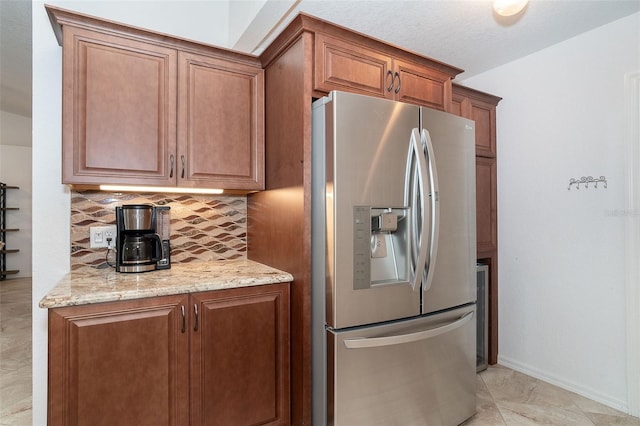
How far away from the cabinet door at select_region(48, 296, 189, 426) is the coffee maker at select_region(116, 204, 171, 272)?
1.45 feet

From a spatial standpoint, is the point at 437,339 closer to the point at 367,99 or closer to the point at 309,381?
the point at 309,381

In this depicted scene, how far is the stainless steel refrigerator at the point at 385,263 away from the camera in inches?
62.9

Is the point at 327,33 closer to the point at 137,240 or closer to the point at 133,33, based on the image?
the point at 133,33

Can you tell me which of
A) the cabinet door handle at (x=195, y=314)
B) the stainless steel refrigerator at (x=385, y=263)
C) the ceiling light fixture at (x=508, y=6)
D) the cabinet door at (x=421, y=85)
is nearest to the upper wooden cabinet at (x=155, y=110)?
the stainless steel refrigerator at (x=385, y=263)

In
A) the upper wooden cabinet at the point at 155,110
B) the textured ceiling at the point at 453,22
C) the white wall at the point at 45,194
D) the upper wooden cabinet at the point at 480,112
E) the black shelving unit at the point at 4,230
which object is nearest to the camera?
the upper wooden cabinet at the point at 155,110

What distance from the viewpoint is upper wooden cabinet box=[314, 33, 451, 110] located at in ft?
5.75

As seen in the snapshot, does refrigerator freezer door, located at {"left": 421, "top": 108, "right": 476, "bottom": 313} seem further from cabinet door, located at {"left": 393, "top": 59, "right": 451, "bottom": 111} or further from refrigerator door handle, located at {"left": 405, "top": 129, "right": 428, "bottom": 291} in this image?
cabinet door, located at {"left": 393, "top": 59, "right": 451, "bottom": 111}

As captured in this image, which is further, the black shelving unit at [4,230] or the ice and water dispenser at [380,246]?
the black shelving unit at [4,230]

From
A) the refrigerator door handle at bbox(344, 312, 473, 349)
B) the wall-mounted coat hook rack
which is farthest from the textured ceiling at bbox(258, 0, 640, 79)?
the refrigerator door handle at bbox(344, 312, 473, 349)

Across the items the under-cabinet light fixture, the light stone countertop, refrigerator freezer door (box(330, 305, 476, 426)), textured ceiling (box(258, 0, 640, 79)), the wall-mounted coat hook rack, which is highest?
textured ceiling (box(258, 0, 640, 79))

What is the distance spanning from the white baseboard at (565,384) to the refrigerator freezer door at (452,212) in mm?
1200

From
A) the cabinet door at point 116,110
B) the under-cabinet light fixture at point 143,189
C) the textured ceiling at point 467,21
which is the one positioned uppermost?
the textured ceiling at point 467,21

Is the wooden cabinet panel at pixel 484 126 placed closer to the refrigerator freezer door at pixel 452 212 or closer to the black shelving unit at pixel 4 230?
the refrigerator freezer door at pixel 452 212

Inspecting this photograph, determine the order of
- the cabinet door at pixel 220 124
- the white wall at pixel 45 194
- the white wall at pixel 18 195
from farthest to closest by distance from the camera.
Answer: the white wall at pixel 18 195
the cabinet door at pixel 220 124
the white wall at pixel 45 194
